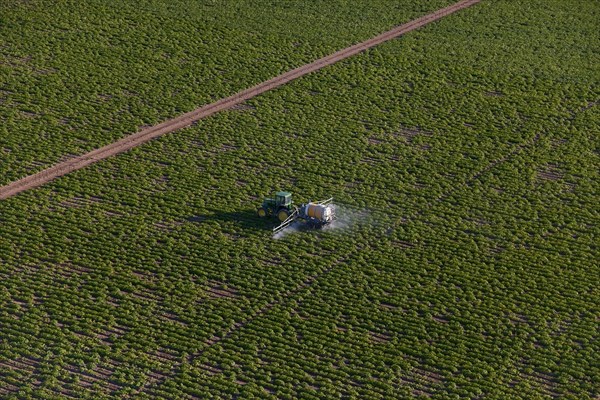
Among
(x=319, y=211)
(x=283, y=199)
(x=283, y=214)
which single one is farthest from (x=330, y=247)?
(x=283, y=199)

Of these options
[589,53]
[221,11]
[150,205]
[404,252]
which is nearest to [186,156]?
[150,205]

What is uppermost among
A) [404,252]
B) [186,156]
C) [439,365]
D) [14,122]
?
[14,122]

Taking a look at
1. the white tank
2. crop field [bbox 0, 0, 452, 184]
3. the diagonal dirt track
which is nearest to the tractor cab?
the white tank

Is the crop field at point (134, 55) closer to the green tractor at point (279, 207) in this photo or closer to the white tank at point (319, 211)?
the green tractor at point (279, 207)

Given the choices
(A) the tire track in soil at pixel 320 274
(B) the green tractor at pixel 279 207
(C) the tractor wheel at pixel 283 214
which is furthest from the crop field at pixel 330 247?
(C) the tractor wheel at pixel 283 214

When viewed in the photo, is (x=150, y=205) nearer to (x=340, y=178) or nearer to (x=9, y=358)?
(x=340, y=178)
